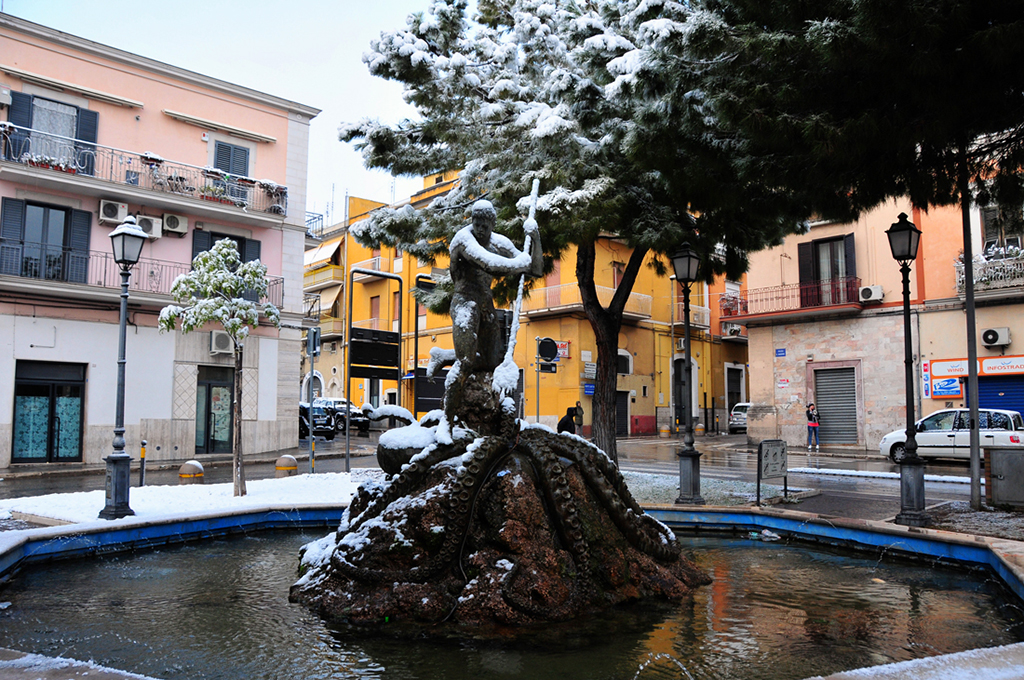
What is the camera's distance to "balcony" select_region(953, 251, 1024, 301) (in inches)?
822

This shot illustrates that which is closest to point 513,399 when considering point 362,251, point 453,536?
point 453,536

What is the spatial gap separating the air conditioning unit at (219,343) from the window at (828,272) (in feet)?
64.3

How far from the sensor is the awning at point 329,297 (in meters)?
44.3

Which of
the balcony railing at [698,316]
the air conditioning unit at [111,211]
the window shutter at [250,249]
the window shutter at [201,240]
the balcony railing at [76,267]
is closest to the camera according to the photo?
the balcony railing at [76,267]

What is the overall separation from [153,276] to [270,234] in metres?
4.20

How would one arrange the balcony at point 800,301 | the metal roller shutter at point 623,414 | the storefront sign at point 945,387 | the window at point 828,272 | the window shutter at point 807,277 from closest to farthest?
the storefront sign at point 945,387
the balcony at point 800,301
the window at point 828,272
the window shutter at point 807,277
the metal roller shutter at point 623,414

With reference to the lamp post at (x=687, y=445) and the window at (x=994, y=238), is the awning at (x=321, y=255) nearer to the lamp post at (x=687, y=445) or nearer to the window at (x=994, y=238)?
the window at (x=994, y=238)

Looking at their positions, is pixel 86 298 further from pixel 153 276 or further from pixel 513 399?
pixel 513 399

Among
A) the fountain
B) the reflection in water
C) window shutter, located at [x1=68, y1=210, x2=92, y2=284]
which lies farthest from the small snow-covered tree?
window shutter, located at [x1=68, y1=210, x2=92, y2=284]

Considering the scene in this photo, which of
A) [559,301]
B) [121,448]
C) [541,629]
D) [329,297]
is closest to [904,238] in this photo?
[541,629]

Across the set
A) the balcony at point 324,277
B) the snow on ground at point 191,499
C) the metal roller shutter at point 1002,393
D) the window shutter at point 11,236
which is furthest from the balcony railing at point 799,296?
the balcony at point 324,277

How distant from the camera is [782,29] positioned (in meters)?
7.97

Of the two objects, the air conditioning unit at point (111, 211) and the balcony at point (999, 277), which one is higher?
the air conditioning unit at point (111, 211)

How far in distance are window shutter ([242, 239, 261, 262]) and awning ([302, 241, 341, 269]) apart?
2050 centimetres
